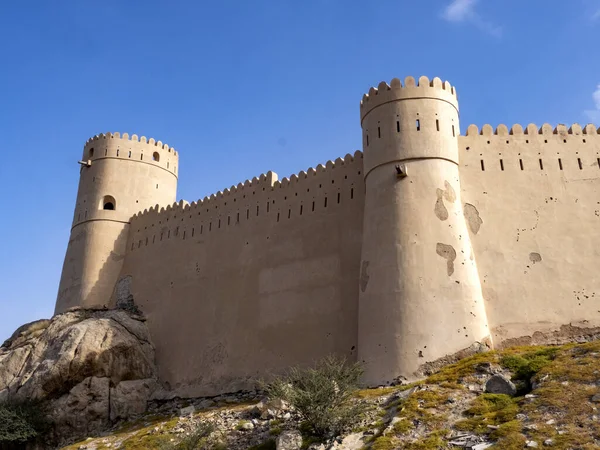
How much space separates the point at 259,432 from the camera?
52.5ft

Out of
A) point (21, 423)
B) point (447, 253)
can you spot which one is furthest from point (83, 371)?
point (447, 253)

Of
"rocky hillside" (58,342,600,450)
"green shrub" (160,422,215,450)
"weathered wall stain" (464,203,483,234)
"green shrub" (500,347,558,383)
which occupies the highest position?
"weathered wall stain" (464,203,483,234)

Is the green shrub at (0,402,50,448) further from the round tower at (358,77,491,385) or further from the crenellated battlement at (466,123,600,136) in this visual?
the crenellated battlement at (466,123,600,136)

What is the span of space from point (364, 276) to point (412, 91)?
6.04 metres

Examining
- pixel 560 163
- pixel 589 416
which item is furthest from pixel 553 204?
pixel 589 416

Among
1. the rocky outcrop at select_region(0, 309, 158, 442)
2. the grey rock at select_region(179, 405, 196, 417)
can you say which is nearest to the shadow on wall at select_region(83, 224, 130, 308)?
the rocky outcrop at select_region(0, 309, 158, 442)

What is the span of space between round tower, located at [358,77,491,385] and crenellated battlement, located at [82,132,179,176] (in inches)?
550

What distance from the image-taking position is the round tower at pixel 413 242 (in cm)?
1772

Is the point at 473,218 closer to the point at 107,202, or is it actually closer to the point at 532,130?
the point at 532,130

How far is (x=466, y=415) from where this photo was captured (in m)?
13.5

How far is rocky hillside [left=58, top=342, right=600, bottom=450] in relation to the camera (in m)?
12.1

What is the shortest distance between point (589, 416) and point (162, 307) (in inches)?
740

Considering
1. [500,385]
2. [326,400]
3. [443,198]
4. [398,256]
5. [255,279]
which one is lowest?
[326,400]

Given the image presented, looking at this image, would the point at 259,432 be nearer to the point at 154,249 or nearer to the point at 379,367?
the point at 379,367
